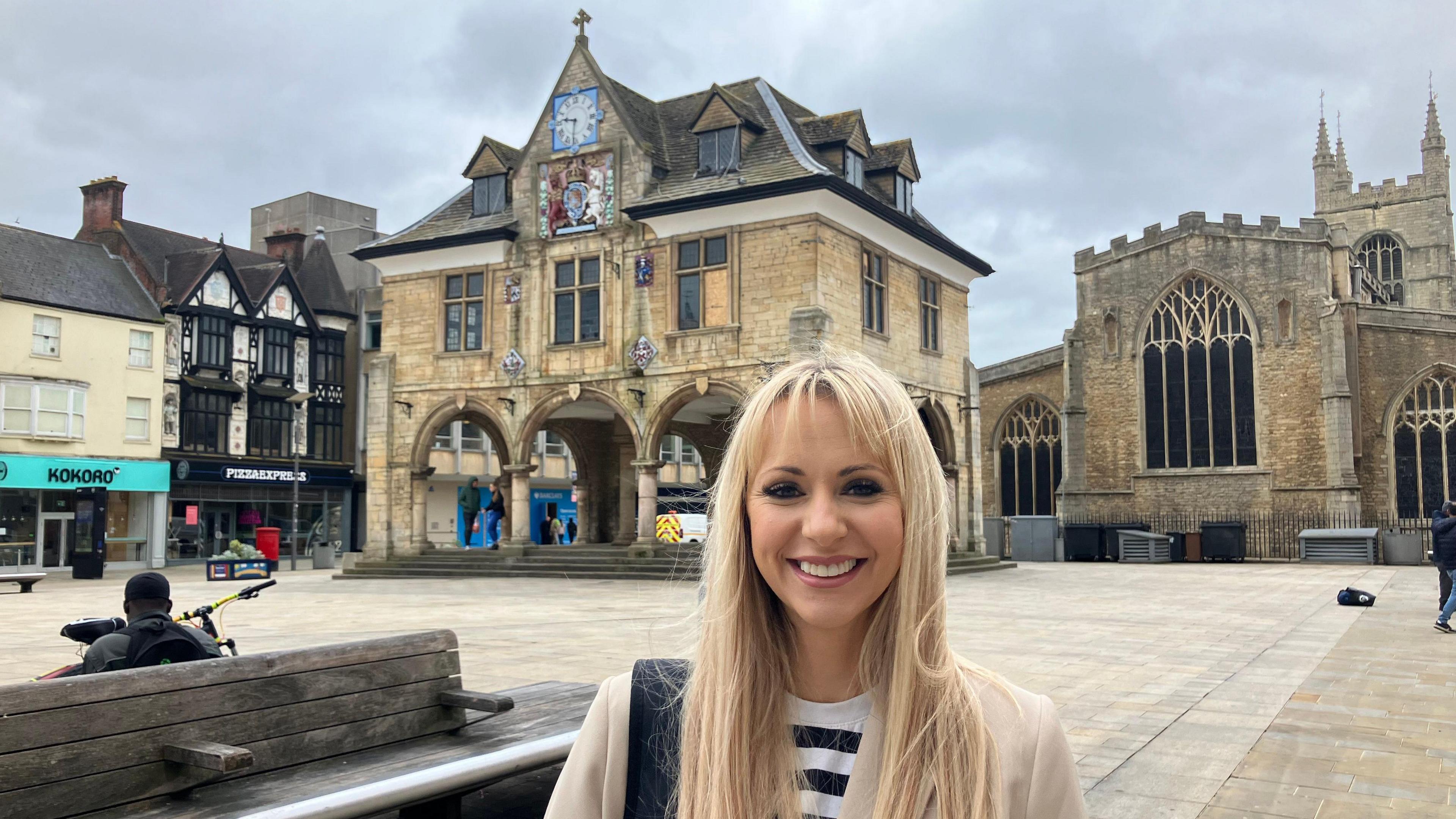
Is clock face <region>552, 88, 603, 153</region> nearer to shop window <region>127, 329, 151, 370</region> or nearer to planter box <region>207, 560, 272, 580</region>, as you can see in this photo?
planter box <region>207, 560, 272, 580</region>

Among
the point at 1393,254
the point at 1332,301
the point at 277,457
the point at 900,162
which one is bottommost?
the point at 277,457

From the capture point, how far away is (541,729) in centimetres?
441

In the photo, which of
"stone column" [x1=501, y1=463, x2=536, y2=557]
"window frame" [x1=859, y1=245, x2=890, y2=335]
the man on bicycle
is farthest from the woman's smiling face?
"stone column" [x1=501, y1=463, x2=536, y2=557]

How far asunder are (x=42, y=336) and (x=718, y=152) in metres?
22.3

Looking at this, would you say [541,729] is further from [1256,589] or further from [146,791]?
[1256,589]

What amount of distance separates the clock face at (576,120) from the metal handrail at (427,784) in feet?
70.4

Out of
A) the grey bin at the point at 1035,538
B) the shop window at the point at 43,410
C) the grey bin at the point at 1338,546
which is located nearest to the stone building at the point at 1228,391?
the grey bin at the point at 1338,546

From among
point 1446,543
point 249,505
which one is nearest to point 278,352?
point 249,505

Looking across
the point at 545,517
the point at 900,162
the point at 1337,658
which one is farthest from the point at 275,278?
the point at 1337,658

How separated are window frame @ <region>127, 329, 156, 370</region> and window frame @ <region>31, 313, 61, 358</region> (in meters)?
2.16

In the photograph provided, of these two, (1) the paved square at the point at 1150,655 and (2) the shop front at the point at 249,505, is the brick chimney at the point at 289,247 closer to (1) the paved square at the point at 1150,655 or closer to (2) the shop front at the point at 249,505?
(2) the shop front at the point at 249,505

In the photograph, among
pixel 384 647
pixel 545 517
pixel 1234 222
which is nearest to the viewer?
pixel 384 647

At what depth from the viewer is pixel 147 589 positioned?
5.10 metres

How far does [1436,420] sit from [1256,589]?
1775 cm
